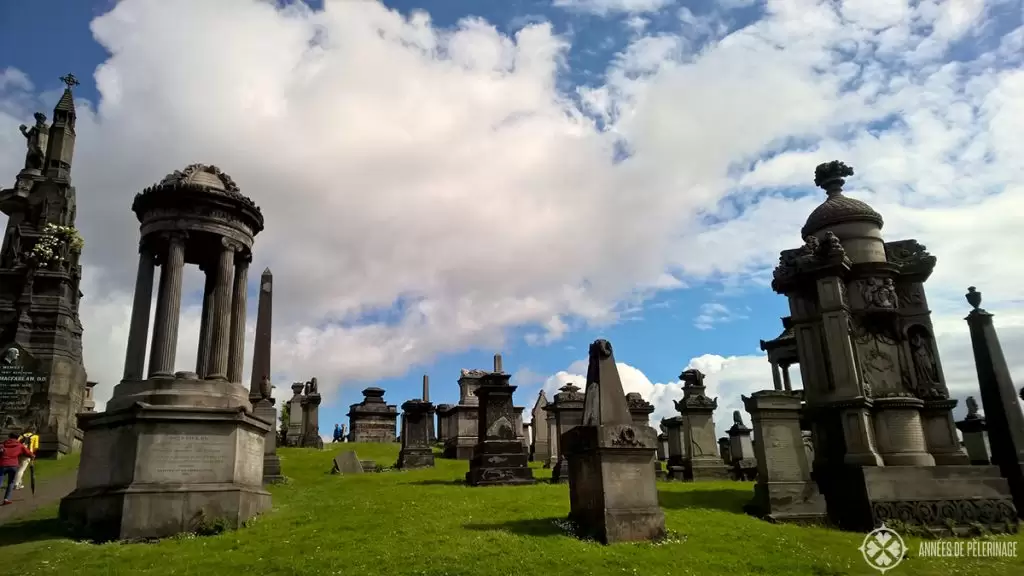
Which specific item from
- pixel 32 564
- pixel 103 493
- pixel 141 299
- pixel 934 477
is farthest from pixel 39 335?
pixel 934 477

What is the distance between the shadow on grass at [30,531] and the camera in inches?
405

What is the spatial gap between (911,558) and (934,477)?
3.05 meters

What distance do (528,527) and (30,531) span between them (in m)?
8.90

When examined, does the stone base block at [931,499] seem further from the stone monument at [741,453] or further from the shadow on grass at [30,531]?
the shadow on grass at [30,531]

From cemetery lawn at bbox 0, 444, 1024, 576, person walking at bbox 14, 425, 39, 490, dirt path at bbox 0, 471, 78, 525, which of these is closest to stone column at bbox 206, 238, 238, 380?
cemetery lawn at bbox 0, 444, 1024, 576

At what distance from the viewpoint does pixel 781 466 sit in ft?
41.1

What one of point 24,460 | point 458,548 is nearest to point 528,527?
point 458,548

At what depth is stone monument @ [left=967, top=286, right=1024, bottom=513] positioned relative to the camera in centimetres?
1348

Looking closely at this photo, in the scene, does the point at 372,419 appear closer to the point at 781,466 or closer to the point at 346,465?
the point at 346,465

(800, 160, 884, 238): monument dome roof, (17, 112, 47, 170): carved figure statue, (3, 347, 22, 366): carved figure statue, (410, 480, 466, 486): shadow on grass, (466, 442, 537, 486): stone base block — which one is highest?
(17, 112, 47, 170): carved figure statue

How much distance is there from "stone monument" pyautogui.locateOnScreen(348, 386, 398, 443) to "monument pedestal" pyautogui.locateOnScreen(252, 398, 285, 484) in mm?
16588

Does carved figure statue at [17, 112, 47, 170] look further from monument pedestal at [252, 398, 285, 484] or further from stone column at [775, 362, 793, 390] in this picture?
stone column at [775, 362, 793, 390]

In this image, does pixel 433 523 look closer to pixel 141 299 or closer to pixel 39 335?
pixel 141 299

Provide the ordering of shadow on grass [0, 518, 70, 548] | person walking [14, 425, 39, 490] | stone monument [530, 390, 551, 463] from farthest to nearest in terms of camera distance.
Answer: stone monument [530, 390, 551, 463], person walking [14, 425, 39, 490], shadow on grass [0, 518, 70, 548]
